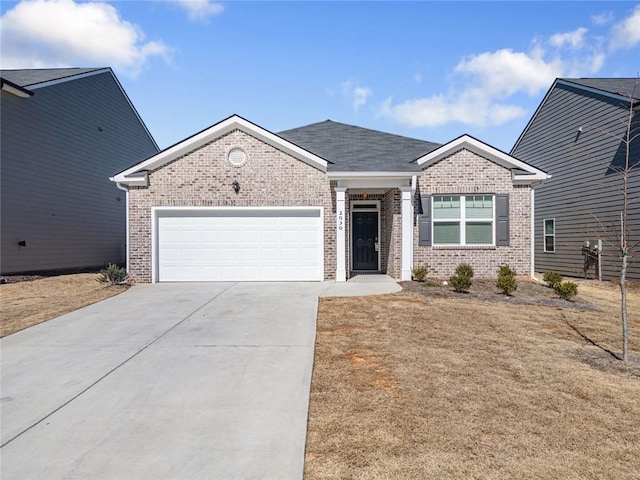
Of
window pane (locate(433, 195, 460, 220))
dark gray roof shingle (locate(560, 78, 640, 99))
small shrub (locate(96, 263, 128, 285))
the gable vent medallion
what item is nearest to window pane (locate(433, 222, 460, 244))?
window pane (locate(433, 195, 460, 220))

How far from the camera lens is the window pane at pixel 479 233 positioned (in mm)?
12648

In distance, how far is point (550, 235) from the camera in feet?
58.8

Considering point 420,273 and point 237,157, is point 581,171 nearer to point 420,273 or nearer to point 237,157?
point 420,273

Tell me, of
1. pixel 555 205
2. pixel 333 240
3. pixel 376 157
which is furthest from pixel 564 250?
pixel 333 240

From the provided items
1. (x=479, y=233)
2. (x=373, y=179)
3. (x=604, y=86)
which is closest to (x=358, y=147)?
(x=373, y=179)

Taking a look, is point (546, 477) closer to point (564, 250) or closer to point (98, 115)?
point (564, 250)

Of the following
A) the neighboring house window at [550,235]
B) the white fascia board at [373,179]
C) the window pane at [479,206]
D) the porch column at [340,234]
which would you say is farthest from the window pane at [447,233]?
the neighboring house window at [550,235]

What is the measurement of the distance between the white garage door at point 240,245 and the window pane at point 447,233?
11.9 feet

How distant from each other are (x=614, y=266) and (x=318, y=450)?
15.1 m

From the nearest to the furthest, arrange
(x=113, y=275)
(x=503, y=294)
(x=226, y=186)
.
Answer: (x=503, y=294) → (x=113, y=275) → (x=226, y=186)

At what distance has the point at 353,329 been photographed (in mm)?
7094

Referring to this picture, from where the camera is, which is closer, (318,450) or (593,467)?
(593,467)

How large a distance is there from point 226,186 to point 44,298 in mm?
5703

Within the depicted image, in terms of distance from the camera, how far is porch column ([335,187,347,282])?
1237 cm
